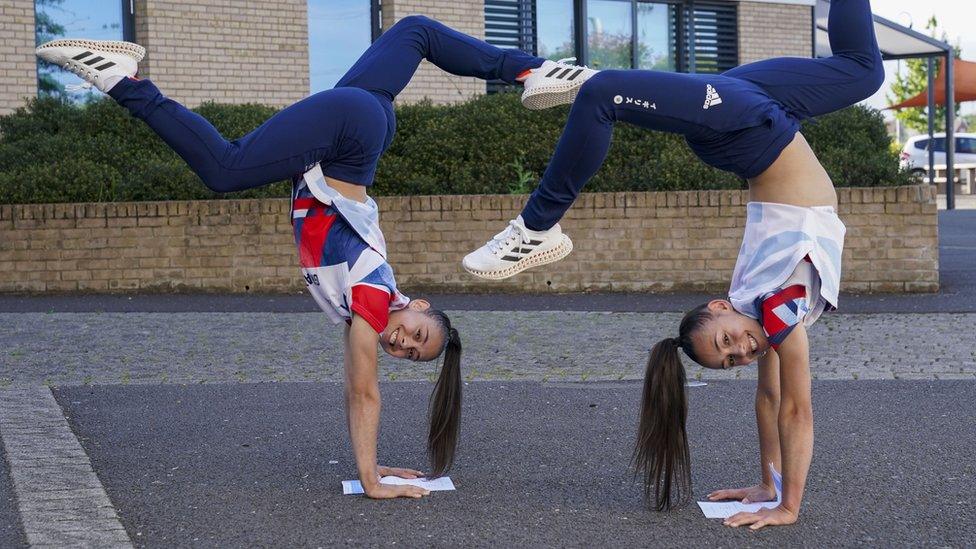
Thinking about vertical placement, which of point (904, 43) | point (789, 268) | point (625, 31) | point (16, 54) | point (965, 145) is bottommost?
point (789, 268)

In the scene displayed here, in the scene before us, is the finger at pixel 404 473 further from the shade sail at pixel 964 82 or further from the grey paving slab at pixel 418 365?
the shade sail at pixel 964 82

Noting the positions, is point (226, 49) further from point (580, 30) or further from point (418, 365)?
point (418, 365)

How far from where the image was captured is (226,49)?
16.2 metres

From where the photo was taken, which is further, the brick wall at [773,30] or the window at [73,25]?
the brick wall at [773,30]

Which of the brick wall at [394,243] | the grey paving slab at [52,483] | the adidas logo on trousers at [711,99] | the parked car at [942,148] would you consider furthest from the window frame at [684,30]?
the parked car at [942,148]

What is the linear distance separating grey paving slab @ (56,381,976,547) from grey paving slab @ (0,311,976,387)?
1.53 ft

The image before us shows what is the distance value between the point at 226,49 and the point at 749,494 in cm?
1262

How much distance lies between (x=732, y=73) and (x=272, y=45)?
1251 cm

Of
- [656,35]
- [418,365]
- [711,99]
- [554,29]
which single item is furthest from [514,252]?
[656,35]

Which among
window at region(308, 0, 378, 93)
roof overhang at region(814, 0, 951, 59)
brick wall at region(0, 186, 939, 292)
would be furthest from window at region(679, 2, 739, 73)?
brick wall at region(0, 186, 939, 292)

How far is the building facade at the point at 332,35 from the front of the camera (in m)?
15.6

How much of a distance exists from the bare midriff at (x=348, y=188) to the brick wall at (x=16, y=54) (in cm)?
1104

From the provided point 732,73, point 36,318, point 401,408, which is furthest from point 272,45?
point 732,73

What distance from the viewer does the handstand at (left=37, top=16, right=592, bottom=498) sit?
498 cm
